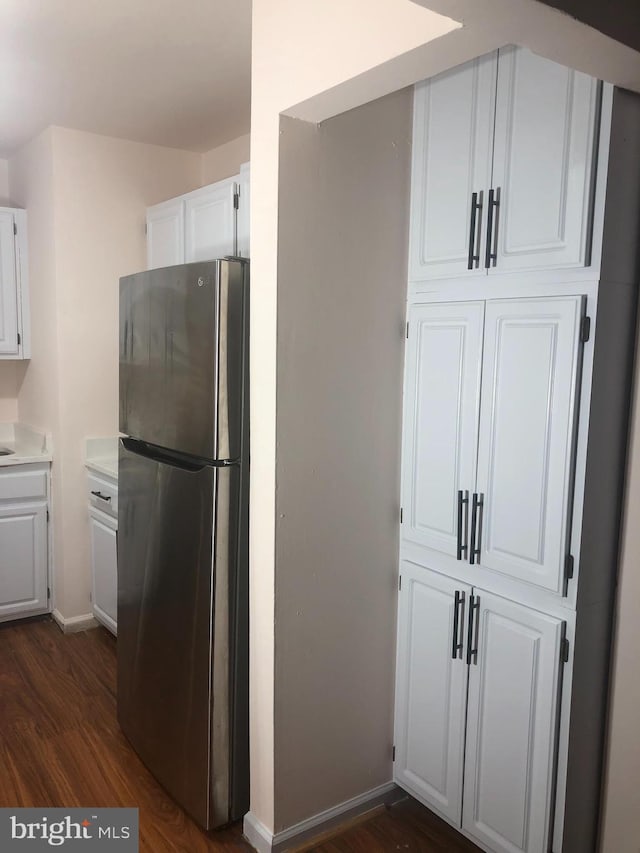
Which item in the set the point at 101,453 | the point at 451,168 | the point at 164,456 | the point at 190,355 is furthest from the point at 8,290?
the point at 451,168

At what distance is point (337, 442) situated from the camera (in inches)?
81.9

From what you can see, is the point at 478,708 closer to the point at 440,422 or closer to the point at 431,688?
the point at 431,688

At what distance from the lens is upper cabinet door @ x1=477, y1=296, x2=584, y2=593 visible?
168 cm

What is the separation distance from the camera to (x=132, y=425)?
2457mm

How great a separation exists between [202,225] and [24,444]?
1.76 metres

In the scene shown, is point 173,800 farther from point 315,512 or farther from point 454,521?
point 454,521

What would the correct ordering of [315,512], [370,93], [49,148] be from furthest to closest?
1. [49,148]
2. [315,512]
3. [370,93]

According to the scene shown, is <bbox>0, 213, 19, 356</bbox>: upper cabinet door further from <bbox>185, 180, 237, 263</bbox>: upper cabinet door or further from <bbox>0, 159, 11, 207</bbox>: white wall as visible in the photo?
<bbox>185, 180, 237, 263</bbox>: upper cabinet door

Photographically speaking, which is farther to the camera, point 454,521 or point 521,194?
point 454,521

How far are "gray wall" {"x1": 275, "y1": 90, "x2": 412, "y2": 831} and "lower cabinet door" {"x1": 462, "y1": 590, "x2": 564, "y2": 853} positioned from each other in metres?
0.37

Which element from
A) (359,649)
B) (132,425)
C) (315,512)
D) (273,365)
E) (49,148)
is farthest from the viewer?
(49,148)

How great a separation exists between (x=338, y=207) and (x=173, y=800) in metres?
1.92

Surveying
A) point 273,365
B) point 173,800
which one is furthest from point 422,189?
point 173,800

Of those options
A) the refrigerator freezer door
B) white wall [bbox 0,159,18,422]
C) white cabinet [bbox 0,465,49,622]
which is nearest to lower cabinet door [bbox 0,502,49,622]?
white cabinet [bbox 0,465,49,622]
